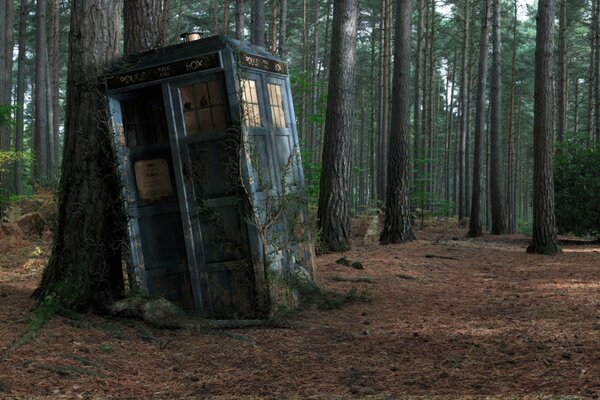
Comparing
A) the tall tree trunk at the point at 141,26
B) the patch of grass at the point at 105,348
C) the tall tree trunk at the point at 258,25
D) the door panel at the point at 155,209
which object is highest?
the tall tree trunk at the point at 258,25

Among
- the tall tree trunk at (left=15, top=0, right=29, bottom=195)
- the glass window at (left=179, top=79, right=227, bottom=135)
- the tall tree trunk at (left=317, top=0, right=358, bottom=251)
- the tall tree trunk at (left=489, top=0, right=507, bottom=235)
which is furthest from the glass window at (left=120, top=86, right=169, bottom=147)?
the tall tree trunk at (left=15, top=0, right=29, bottom=195)

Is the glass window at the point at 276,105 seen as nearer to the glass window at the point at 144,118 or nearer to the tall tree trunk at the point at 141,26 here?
the glass window at the point at 144,118

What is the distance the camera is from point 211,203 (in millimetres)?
6602

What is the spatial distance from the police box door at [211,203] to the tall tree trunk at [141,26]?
56.9 inches

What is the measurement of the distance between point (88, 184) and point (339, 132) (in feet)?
22.3

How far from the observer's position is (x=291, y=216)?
23.6 feet

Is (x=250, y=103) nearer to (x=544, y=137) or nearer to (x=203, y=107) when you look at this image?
(x=203, y=107)

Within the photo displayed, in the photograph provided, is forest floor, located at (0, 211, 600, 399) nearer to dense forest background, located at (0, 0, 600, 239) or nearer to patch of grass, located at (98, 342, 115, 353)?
patch of grass, located at (98, 342, 115, 353)

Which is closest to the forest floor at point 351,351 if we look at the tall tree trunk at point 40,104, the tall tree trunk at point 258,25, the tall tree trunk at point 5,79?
the tall tree trunk at point 5,79

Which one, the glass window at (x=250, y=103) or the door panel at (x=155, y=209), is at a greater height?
the glass window at (x=250, y=103)

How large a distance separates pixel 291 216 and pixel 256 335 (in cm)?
169

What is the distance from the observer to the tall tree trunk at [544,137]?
45.3ft

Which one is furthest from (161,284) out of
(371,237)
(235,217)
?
(371,237)

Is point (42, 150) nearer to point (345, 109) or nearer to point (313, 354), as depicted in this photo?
point (345, 109)
